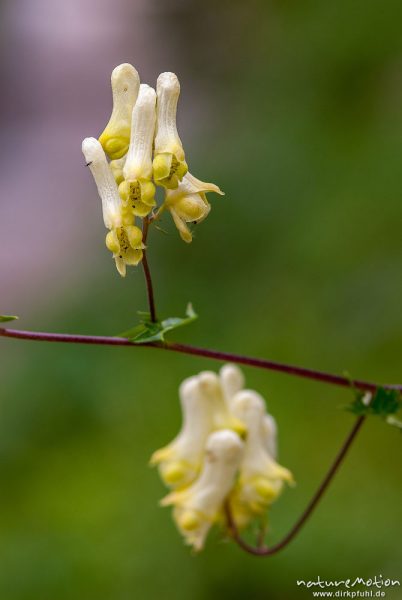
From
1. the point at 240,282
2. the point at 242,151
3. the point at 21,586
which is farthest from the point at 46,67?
the point at 21,586

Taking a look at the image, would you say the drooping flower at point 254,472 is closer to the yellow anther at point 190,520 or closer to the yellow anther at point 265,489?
the yellow anther at point 265,489

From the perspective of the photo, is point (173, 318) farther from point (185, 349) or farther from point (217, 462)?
point (217, 462)

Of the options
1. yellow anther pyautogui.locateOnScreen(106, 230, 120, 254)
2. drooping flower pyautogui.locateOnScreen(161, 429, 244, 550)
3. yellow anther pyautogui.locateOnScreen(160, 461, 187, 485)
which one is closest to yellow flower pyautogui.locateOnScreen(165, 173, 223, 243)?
yellow anther pyautogui.locateOnScreen(106, 230, 120, 254)

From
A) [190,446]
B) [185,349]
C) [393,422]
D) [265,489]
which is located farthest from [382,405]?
[190,446]

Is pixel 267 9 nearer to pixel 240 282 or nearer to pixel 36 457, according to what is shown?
pixel 240 282

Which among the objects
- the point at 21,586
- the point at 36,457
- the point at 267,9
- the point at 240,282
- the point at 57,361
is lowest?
the point at 21,586

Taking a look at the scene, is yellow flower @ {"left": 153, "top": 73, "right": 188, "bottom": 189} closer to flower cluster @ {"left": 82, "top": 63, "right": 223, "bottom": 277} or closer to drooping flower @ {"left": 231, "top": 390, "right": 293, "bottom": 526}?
flower cluster @ {"left": 82, "top": 63, "right": 223, "bottom": 277}
